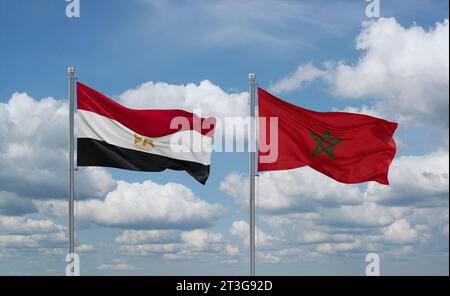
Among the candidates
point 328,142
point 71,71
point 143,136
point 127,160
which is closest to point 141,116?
point 143,136

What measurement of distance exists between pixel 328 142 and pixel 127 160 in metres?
8.18

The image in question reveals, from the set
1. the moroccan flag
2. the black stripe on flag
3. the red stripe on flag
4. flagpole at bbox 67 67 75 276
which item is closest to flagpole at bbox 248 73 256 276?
the moroccan flag

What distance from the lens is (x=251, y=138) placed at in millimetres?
26188

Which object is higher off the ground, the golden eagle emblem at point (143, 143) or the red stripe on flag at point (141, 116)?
the red stripe on flag at point (141, 116)

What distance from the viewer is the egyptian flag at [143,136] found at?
26.5 metres

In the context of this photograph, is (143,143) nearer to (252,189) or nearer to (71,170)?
(71,170)

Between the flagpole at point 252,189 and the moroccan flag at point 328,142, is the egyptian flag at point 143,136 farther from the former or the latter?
the moroccan flag at point 328,142

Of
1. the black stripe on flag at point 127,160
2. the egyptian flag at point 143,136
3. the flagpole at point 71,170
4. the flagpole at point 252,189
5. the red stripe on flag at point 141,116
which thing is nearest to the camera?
the flagpole at point 71,170

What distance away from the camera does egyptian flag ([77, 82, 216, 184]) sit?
26547mm

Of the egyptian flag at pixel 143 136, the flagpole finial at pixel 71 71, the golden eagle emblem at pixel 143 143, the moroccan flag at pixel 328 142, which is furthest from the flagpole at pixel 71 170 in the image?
the moroccan flag at pixel 328 142
